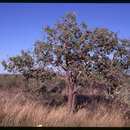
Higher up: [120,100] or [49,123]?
[120,100]

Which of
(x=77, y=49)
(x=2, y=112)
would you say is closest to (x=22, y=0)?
(x=77, y=49)

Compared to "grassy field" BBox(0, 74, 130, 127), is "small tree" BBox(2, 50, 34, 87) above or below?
above

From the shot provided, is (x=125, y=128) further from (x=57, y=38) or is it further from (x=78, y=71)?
(x=57, y=38)

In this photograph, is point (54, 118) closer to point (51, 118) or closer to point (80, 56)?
point (51, 118)

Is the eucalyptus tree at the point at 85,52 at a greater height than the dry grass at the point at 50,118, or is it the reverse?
the eucalyptus tree at the point at 85,52

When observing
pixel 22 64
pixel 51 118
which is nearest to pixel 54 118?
pixel 51 118

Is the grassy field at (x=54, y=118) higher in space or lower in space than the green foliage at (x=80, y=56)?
lower

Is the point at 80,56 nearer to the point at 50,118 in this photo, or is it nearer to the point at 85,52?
the point at 85,52

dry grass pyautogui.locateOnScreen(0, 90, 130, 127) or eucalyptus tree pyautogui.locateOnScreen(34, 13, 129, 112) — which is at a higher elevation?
eucalyptus tree pyautogui.locateOnScreen(34, 13, 129, 112)

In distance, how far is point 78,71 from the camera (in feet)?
20.8

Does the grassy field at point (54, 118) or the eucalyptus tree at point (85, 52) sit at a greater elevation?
the eucalyptus tree at point (85, 52)

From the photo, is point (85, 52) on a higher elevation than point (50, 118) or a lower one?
higher

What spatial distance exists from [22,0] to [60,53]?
226cm

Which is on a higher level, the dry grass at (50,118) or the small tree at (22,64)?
the small tree at (22,64)
